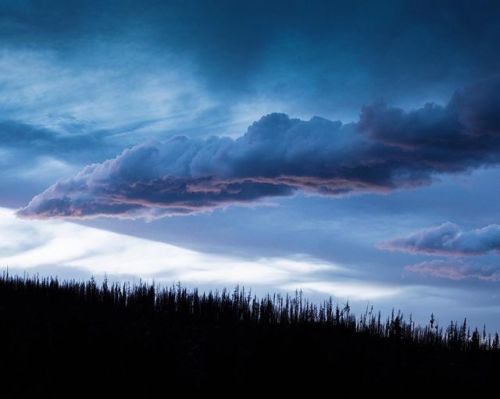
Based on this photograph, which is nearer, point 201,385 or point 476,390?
point 201,385

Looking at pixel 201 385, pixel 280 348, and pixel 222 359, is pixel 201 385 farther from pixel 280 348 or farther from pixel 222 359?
pixel 280 348

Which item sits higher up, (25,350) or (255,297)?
(255,297)

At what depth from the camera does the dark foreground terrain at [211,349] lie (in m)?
10.2

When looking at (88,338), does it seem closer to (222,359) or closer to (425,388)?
(222,359)

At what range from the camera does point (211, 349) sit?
12.2 meters

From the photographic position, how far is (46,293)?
822 inches

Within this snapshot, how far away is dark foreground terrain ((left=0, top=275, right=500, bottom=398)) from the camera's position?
401 inches

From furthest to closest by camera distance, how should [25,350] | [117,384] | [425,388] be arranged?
[25,350] < [425,388] < [117,384]

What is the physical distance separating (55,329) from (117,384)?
149 inches

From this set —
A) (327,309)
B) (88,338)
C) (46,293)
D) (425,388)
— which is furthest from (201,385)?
(46,293)

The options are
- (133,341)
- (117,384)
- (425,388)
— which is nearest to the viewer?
(117,384)

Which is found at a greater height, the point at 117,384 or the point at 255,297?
the point at 255,297

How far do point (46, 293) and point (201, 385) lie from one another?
39.7 feet

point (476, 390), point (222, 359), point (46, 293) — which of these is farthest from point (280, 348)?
point (46, 293)
